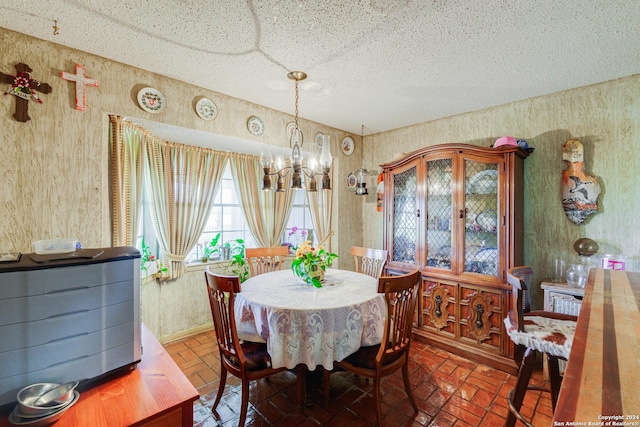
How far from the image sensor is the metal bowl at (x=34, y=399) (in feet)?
2.70

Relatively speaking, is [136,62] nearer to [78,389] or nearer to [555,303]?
[78,389]

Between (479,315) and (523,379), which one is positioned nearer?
(523,379)

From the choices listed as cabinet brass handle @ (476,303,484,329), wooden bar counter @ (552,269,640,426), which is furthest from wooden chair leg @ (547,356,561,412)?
cabinet brass handle @ (476,303,484,329)

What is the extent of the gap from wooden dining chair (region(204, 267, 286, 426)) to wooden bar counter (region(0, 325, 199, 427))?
0.50 meters

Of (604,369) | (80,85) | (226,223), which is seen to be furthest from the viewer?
(226,223)

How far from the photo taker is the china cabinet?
8.08ft

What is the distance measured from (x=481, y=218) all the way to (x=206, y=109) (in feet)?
9.34

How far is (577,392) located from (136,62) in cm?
289

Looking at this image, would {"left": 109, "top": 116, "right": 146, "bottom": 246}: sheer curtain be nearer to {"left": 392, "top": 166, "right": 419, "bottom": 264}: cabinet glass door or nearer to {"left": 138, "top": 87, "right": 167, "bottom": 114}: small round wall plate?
{"left": 138, "top": 87, "right": 167, "bottom": 114}: small round wall plate

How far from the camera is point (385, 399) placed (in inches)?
78.4

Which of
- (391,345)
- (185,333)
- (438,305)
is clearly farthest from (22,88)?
(438,305)

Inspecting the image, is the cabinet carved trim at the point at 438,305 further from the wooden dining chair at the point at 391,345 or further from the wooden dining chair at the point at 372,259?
the wooden dining chair at the point at 391,345

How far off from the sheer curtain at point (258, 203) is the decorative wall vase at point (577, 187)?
2.95m

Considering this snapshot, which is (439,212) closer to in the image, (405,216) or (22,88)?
(405,216)
